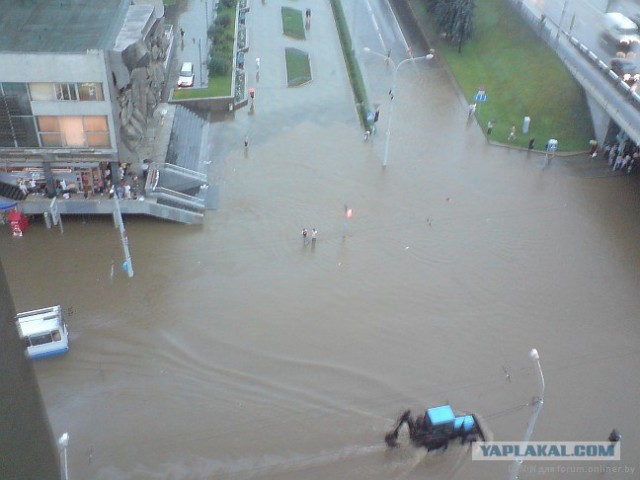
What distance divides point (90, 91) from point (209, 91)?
50.1ft

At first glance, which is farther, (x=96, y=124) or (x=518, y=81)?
(x=518, y=81)

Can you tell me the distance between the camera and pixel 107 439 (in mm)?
19422

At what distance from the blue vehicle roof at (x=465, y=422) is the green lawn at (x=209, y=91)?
2809cm

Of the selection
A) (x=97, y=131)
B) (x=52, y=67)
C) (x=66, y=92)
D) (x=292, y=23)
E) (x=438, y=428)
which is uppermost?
(x=292, y=23)

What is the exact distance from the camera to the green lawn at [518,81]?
127ft

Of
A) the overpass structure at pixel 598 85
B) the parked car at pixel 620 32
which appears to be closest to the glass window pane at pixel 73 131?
the overpass structure at pixel 598 85

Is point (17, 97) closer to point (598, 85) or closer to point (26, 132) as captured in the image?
point (26, 132)

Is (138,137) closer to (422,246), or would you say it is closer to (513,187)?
(422,246)

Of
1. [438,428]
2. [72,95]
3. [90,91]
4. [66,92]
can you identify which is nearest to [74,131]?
[72,95]

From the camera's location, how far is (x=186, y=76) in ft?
143

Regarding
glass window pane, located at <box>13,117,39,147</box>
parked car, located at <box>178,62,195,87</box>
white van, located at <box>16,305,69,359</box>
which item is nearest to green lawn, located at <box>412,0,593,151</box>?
parked car, located at <box>178,62,195,87</box>

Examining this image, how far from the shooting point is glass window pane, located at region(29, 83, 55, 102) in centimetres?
2628

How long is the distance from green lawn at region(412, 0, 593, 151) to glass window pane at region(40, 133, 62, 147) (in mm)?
23967

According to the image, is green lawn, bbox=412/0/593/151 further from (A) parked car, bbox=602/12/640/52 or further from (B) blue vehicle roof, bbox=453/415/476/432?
(B) blue vehicle roof, bbox=453/415/476/432
